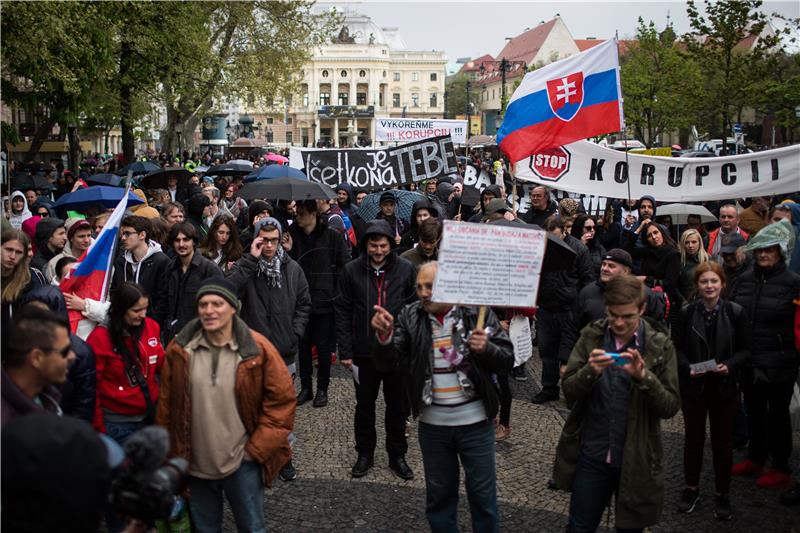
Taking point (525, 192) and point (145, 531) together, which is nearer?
point (145, 531)

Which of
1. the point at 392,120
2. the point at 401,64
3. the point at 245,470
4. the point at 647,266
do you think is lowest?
the point at 245,470

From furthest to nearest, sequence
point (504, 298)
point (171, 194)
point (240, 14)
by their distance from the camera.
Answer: point (240, 14) < point (171, 194) < point (504, 298)

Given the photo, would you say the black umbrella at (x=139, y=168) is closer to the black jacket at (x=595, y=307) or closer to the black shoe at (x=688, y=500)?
the black jacket at (x=595, y=307)

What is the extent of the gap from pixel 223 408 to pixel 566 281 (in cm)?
430

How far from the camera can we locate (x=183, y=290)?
246 inches

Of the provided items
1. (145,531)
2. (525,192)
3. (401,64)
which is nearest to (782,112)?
(525,192)

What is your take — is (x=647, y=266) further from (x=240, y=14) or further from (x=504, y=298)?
(x=240, y=14)

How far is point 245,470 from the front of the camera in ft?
13.8

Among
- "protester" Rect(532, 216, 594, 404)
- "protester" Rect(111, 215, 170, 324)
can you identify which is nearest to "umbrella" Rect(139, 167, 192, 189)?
"protester" Rect(111, 215, 170, 324)

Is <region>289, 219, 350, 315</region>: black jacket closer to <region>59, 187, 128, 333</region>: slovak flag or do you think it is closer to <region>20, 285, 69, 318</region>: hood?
<region>59, 187, 128, 333</region>: slovak flag

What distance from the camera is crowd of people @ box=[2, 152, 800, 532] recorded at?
162 inches

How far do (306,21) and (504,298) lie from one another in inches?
1121

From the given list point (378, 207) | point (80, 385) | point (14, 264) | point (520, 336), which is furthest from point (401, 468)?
point (378, 207)

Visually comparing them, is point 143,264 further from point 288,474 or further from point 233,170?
point 233,170
